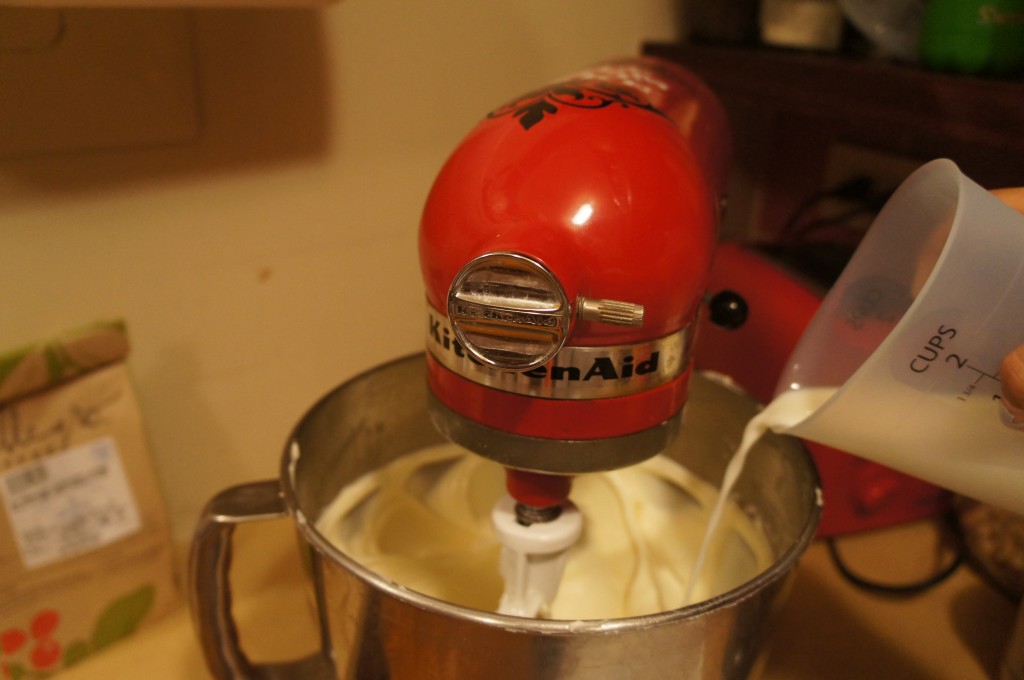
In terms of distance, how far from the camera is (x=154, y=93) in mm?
496

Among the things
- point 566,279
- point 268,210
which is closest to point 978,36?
point 566,279

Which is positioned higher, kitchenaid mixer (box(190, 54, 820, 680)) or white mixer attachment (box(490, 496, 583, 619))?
kitchenaid mixer (box(190, 54, 820, 680))

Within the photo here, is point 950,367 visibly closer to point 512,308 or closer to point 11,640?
point 512,308

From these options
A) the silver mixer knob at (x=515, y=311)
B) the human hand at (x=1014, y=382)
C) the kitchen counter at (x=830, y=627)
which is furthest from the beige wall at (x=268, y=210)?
the human hand at (x=1014, y=382)

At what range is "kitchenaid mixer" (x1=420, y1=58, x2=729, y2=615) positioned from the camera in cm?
30

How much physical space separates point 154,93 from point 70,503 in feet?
0.90

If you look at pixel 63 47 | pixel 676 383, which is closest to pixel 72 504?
pixel 63 47

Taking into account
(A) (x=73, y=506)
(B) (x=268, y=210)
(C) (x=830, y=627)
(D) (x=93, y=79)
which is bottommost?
(C) (x=830, y=627)

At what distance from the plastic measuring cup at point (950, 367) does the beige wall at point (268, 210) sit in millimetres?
366

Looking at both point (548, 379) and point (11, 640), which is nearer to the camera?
point (548, 379)

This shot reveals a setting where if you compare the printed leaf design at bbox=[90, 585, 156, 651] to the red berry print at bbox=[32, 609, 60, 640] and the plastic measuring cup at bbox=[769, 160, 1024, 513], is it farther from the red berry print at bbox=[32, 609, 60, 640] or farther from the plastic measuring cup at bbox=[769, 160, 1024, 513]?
the plastic measuring cup at bbox=[769, 160, 1024, 513]

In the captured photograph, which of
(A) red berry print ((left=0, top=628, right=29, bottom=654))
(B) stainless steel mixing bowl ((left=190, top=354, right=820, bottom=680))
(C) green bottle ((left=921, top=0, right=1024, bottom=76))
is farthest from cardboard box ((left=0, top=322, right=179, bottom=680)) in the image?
(C) green bottle ((left=921, top=0, right=1024, bottom=76))

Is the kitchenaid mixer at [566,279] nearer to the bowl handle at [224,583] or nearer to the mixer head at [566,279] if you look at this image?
the mixer head at [566,279]

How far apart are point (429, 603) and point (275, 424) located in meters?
0.38
